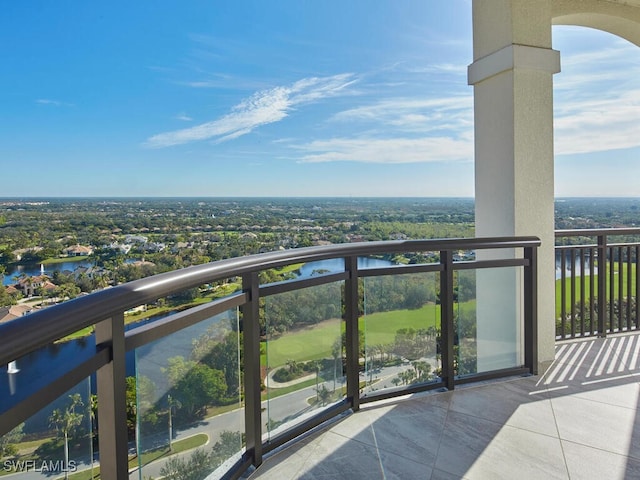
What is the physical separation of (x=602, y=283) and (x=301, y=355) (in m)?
3.68

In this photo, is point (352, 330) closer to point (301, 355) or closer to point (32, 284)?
point (301, 355)

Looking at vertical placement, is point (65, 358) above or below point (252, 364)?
above

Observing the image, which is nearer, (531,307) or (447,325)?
(447,325)

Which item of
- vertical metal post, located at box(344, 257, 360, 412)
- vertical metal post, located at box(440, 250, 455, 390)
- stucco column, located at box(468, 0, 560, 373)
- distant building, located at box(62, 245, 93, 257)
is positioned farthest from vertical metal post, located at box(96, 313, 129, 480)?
distant building, located at box(62, 245, 93, 257)

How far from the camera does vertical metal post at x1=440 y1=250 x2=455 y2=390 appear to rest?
305 centimetres

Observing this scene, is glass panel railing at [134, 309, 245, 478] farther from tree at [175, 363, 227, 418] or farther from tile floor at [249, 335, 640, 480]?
tile floor at [249, 335, 640, 480]

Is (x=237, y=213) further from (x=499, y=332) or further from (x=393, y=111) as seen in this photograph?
(x=393, y=111)

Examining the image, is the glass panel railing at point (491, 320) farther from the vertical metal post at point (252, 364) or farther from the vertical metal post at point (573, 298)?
the vertical metal post at point (252, 364)

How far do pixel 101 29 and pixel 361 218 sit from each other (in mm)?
21868

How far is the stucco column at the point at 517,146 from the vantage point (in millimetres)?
3453

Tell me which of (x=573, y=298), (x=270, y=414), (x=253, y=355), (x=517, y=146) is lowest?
(x=270, y=414)

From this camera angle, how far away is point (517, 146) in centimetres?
357

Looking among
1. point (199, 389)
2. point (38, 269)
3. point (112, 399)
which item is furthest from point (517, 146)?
point (38, 269)

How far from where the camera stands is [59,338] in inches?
40.1
